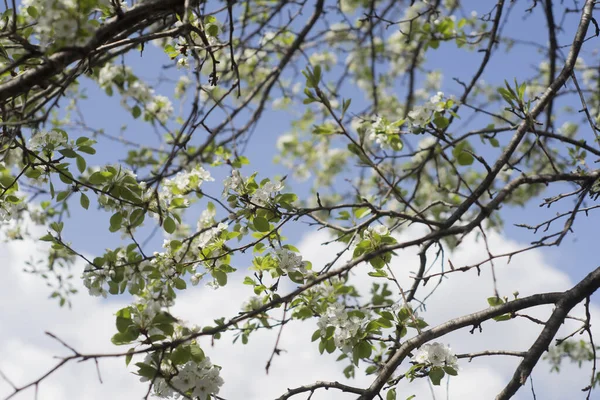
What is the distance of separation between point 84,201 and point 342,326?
33.2 inches

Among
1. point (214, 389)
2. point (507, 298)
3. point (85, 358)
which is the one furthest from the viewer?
point (507, 298)

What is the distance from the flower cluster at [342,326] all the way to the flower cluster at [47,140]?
93 centimetres

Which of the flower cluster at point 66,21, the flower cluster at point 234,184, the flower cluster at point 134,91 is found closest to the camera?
the flower cluster at point 66,21

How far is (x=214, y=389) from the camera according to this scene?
5.00 feet

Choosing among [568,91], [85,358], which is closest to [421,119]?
[85,358]

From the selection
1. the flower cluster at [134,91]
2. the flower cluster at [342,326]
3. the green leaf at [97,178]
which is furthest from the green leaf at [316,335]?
the flower cluster at [134,91]

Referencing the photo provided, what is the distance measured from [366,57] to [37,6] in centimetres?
434

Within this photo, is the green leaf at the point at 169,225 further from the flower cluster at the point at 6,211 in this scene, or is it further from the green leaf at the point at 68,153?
the flower cluster at the point at 6,211

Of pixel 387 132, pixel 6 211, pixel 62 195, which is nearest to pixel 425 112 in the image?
pixel 387 132

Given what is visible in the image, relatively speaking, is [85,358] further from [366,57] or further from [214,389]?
[366,57]

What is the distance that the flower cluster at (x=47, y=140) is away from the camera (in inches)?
65.1

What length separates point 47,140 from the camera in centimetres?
166

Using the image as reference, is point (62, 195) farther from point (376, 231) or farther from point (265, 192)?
point (376, 231)

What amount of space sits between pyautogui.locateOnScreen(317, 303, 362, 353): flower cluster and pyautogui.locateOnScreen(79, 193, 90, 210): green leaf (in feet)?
2.54
